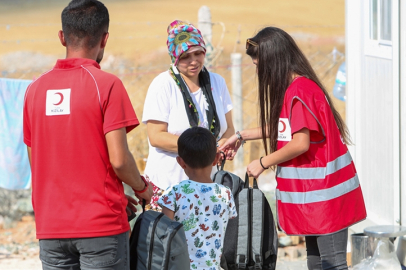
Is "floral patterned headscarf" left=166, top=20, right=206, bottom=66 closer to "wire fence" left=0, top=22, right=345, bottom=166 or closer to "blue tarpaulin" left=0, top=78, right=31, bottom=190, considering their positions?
"blue tarpaulin" left=0, top=78, right=31, bottom=190

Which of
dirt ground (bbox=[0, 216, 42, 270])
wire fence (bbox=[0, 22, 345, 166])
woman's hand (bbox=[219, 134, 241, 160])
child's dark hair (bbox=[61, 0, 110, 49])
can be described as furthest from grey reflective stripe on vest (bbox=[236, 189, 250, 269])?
wire fence (bbox=[0, 22, 345, 166])

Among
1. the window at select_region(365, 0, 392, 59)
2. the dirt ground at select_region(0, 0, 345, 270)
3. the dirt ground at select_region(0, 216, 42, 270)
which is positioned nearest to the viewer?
the window at select_region(365, 0, 392, 59)

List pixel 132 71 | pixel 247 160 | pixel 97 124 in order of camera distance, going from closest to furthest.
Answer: pixel 97 124 < pixel 247 160 < pixel 132 71

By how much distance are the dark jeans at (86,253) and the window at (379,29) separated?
2.77 m

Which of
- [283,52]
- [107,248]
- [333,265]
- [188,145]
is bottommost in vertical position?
[333,265]

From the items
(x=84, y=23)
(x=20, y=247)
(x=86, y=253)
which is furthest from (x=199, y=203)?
(x=20, y=247)

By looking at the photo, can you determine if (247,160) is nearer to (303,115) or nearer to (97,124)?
(303,115)

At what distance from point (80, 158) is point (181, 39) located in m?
1.38

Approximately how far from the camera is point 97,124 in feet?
7.42

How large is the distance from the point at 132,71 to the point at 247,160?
2343 millimetres

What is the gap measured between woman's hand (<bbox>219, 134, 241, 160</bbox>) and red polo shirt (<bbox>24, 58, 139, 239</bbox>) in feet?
3.82

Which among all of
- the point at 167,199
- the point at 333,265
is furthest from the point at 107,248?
the point at 333,265

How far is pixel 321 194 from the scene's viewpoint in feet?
9.66

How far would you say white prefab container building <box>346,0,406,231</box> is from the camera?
4.00 metres
